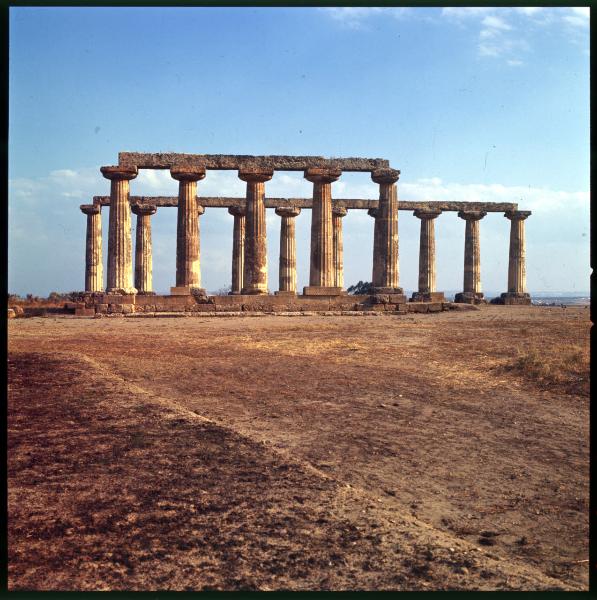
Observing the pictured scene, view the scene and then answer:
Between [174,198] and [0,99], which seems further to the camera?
[174,198]

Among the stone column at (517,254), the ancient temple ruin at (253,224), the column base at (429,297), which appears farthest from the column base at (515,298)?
the ancient temple ruin at (253,224)

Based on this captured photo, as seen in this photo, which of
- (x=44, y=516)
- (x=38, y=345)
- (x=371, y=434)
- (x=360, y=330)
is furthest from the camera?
(x=360, y=330)

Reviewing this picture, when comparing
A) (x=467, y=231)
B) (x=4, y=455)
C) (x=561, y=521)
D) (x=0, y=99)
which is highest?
(x=467, y=231)

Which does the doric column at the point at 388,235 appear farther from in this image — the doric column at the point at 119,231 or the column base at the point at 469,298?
the doric column at the point at 119,231

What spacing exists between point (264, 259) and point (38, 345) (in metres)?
16.7

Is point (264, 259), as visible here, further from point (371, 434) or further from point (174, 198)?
point (371, 434)

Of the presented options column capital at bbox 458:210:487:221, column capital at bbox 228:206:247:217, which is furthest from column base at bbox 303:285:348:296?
column capital at bbox 458:210:487:221

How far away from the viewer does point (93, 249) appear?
3909 centimetres

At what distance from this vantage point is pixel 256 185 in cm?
2966

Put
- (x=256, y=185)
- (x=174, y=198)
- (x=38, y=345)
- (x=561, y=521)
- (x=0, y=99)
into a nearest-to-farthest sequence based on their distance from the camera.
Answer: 1. (x=0, y=99)
2. (x=561, y=521)
3. (x=38, y=345)
4. (x=256, y=185)
5. (x=174, y=198)

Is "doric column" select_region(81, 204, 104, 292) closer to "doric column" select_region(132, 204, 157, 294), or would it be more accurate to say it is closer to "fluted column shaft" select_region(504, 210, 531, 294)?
"doric column" select_region(132, 204, 157, 294)

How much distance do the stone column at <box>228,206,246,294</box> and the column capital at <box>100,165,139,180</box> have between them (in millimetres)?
11813

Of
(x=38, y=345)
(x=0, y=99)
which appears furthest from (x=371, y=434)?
(x=38, y=345)

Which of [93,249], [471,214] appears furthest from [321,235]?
[93,249]
